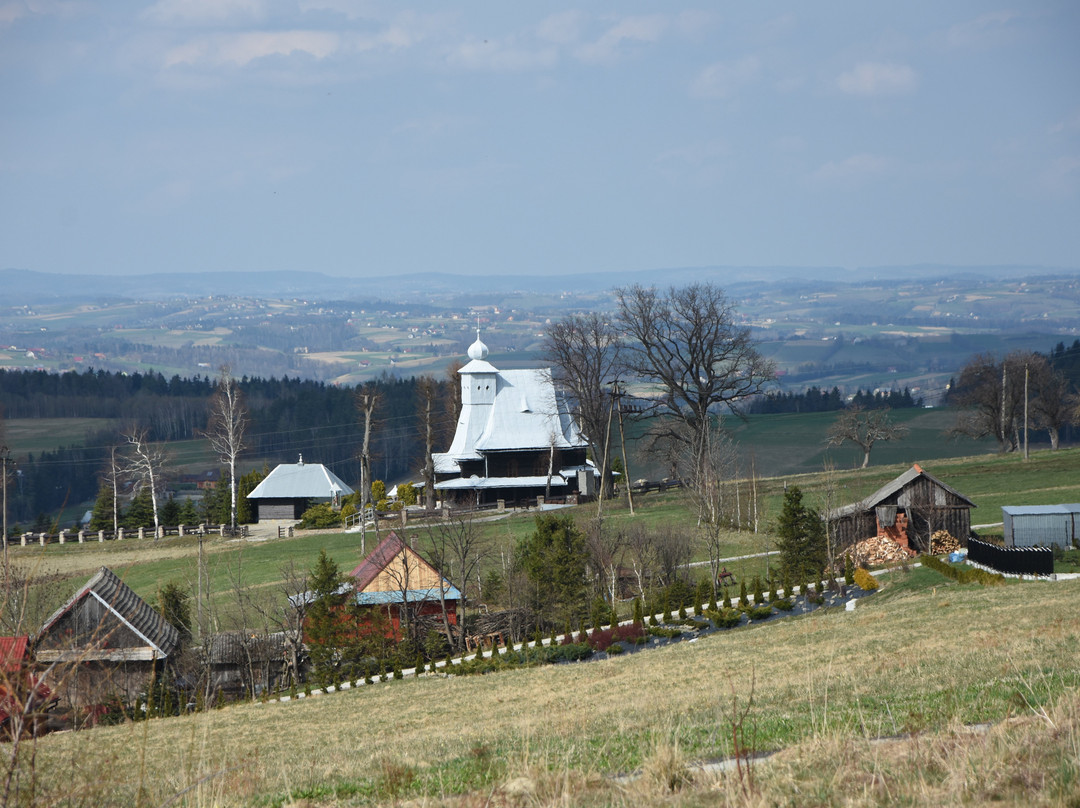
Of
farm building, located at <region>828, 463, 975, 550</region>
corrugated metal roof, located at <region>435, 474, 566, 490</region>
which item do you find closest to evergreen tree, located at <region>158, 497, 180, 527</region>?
corrugated metal roof, located at <region>435, 474, 566, 490</region>

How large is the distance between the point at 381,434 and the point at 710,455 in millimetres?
81006

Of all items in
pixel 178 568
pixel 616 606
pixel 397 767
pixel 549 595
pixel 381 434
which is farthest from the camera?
pixel 381 434

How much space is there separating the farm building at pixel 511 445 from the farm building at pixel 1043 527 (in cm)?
3312

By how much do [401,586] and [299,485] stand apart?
121 feet

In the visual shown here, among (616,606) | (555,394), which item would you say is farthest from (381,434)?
(616,606)

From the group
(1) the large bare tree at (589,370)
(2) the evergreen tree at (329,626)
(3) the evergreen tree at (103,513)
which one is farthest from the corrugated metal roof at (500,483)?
(2) the evergreen tree at (329,626)

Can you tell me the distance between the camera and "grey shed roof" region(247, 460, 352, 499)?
6601cm

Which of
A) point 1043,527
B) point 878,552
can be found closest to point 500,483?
point 878,552

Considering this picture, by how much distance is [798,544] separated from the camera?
107ft

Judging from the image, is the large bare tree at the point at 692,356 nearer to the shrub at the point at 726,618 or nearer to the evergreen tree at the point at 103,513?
the shrub at the point at 726,618

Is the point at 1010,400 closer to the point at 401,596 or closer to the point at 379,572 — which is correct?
the point at 379,572

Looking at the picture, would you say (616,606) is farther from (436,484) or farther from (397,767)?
(436,484)

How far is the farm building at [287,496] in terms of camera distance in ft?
217

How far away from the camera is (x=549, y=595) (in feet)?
104
